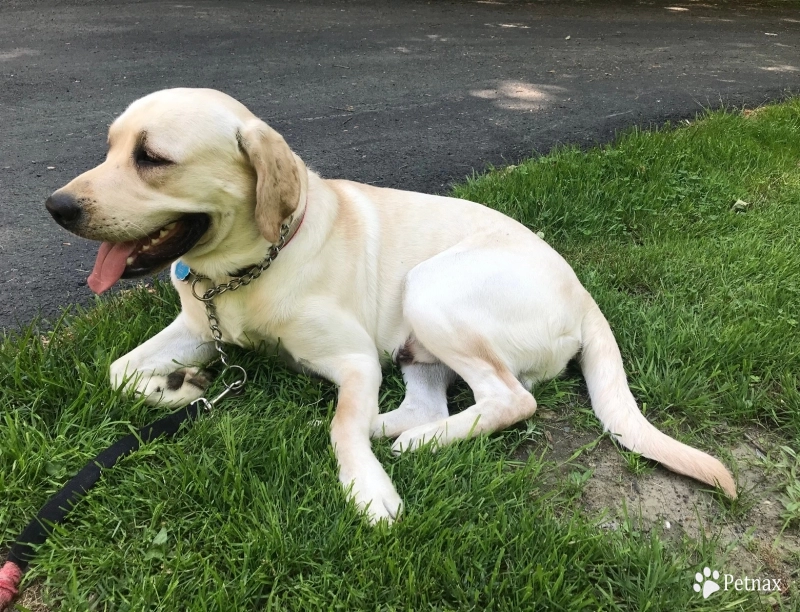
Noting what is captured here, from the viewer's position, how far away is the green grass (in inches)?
64.7

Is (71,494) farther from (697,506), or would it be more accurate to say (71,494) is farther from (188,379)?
(697,506)

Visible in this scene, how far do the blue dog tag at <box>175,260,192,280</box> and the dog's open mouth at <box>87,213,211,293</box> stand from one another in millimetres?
255

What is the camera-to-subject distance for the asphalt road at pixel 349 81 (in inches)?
173

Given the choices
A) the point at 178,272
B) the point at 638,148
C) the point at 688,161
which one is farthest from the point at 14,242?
the point at 688,161

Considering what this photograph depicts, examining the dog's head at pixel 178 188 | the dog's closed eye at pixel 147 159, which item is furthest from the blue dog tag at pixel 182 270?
the dog's closed eye at pixel 147 159

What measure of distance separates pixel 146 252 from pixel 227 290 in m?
0.35

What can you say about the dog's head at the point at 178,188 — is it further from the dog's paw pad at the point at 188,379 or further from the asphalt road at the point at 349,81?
the asphalt road at the point at 349,81

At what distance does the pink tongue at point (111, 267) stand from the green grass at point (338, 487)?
38cm

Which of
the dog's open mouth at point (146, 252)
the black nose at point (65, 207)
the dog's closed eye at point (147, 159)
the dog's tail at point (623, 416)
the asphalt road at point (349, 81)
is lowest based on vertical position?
the dog's tail at point (623, 416)

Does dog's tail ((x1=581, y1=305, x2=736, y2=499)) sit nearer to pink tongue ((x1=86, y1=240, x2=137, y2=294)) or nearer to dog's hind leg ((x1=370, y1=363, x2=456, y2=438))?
dog's hind leg ((x1=370, y1=363, x2=456, y2=438))

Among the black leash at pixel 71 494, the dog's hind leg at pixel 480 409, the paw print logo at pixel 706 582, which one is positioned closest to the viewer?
the black leash at pixel 71 494

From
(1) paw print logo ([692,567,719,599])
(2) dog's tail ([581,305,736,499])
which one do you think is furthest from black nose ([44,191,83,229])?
(1) paw print logo ([692,567,719,599])

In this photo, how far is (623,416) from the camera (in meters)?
2.29

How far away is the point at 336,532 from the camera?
1.76 m
